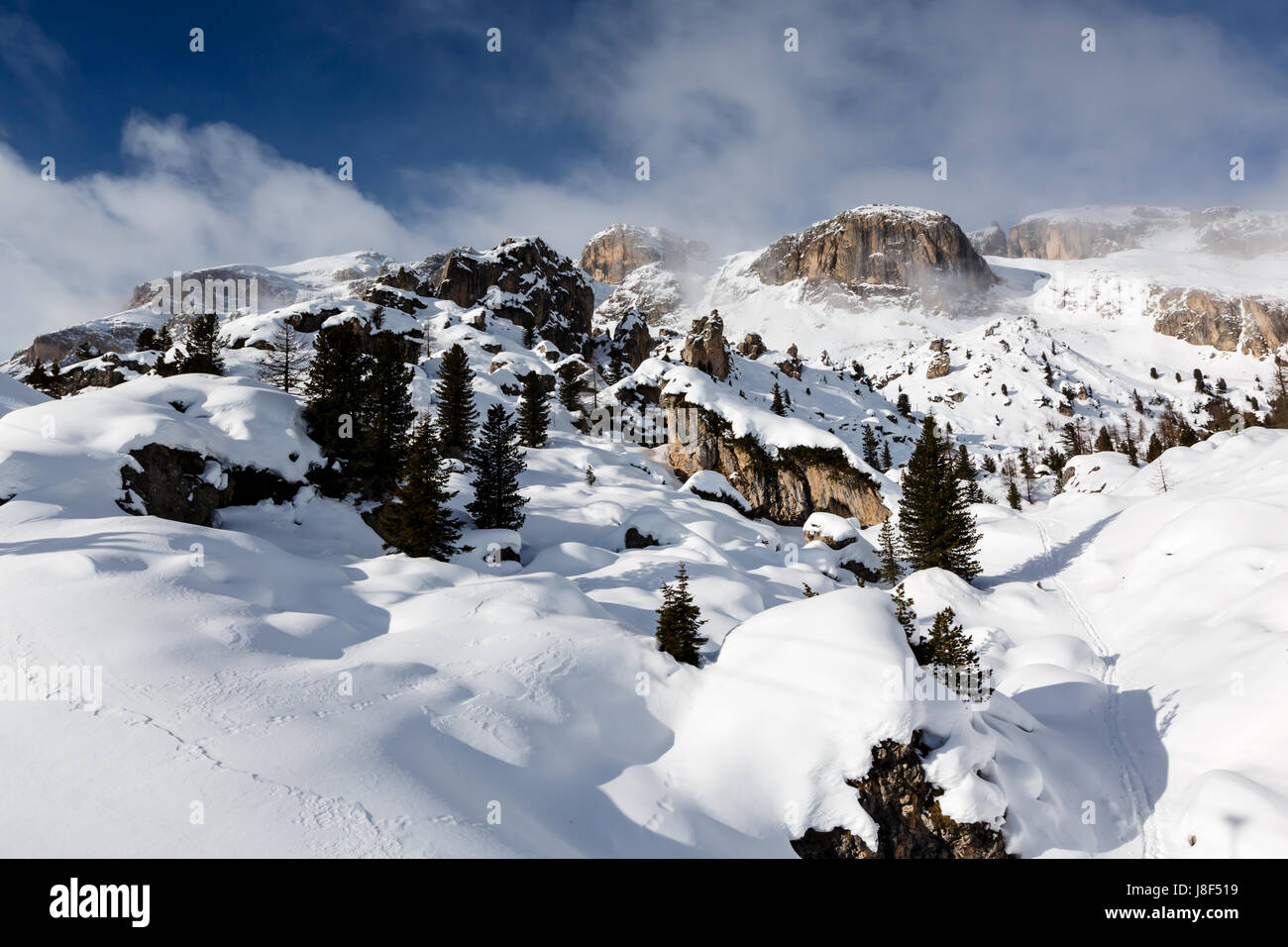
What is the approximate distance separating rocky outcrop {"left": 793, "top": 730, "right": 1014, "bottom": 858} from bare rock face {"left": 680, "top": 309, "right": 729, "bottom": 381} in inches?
3333

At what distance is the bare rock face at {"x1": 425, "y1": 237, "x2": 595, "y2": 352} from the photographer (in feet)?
331

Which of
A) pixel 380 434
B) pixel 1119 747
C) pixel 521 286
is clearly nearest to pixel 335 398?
pixel 380 434

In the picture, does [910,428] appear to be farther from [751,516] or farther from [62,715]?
[62,715]

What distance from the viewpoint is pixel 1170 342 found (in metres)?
194

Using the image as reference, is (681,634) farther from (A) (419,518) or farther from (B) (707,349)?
(B) (707,349)

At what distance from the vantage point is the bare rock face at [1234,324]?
18438 centimetres

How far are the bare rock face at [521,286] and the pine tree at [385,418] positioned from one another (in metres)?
65.2

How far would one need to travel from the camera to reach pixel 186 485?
72.5 feet

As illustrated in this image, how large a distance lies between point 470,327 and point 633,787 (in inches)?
3266

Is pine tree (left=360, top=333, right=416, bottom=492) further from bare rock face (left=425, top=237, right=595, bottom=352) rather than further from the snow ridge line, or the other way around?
bare rock face (left=425, top=237, right=595, bottom=352)

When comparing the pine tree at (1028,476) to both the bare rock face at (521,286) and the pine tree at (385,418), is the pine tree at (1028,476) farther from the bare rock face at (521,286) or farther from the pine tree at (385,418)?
the pine tree at (385,418)
